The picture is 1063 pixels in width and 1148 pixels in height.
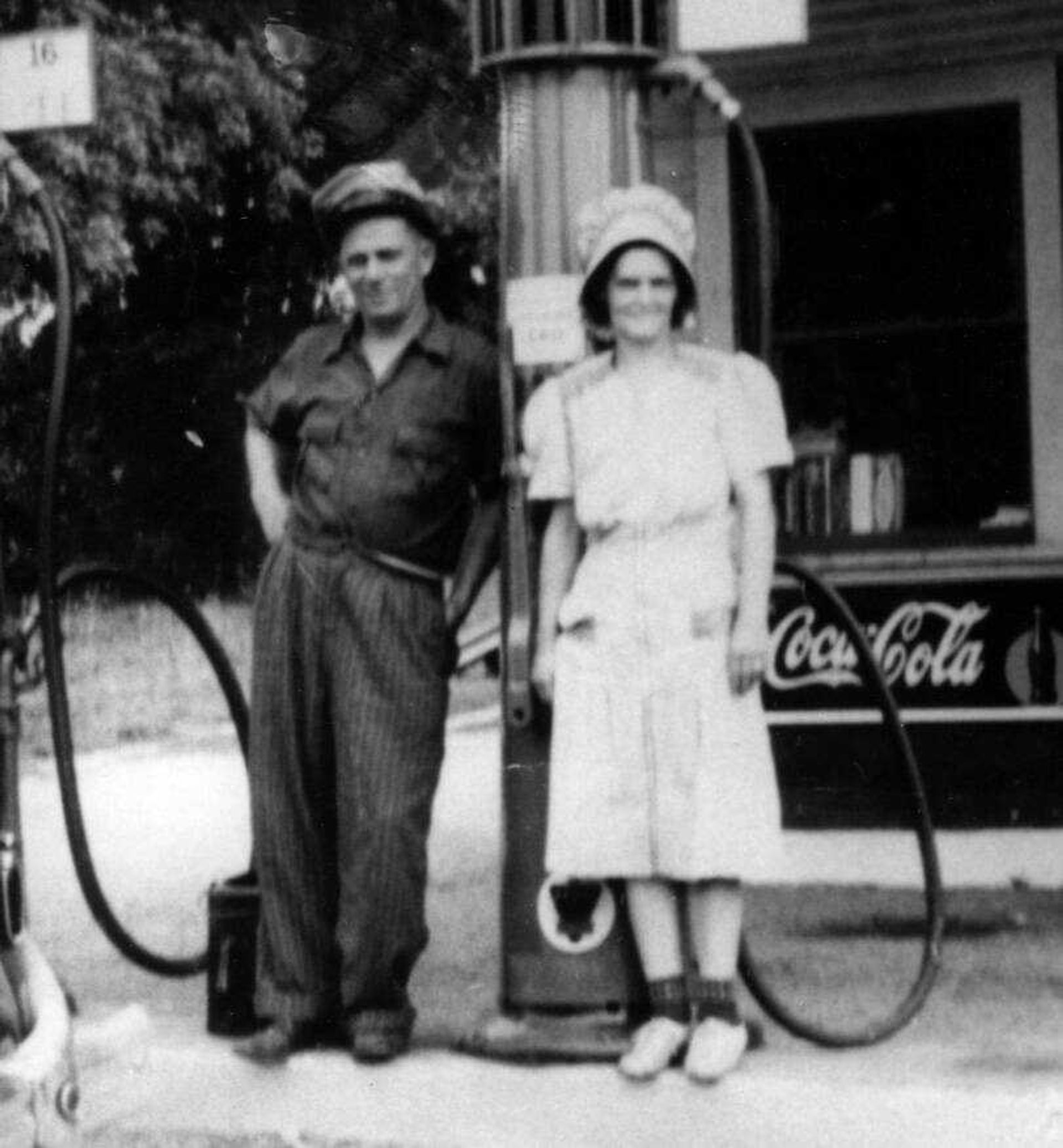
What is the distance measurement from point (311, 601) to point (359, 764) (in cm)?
37

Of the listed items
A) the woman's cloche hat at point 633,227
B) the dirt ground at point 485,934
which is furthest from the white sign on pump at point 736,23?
the dirt ground at point 485,934

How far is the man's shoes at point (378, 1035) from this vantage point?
18.0 ft

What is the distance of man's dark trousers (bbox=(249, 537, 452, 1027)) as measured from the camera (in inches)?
217

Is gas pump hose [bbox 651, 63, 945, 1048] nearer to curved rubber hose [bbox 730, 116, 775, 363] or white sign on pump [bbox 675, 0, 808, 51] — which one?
curved rubber hose [bbox 730, 116, 775, 363]

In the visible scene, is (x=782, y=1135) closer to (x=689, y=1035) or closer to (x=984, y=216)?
(x=689, y=1035)

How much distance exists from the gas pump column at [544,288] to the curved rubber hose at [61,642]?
3.15ft

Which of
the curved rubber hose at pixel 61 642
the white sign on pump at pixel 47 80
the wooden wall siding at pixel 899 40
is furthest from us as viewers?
the wooden wall siding at pixel 899 40

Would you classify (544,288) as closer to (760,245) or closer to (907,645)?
(760,245)

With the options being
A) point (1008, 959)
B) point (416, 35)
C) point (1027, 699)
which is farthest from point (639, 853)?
point (416, 35)

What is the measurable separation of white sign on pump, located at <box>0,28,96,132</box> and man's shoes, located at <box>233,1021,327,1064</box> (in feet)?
6.97

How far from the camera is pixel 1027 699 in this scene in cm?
829

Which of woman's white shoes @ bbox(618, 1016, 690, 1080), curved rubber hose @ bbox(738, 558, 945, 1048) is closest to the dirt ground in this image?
curved rubber hose @ bbox(738, 558, 945, 1048)

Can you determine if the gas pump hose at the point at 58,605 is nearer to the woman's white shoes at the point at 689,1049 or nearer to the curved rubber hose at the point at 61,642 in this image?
the curved rubber hose at the point at 61,642

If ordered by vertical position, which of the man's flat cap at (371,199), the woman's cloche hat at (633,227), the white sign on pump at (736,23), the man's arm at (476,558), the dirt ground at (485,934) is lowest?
the dirt ground at (485,934)
